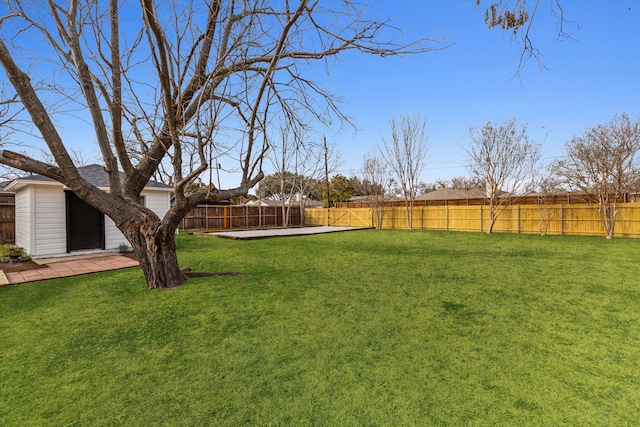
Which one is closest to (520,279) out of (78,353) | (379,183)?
(78,353)

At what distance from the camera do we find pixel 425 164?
16.4 m

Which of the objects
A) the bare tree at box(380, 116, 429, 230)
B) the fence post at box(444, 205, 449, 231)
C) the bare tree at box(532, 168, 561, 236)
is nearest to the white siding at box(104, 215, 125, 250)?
the bare tree at box(380, 116, 429, 230)

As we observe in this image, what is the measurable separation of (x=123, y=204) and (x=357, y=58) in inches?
145

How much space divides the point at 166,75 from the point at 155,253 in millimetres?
2332

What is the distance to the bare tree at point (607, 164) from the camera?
33.5 feet

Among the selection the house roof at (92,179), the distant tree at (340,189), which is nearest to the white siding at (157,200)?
the house roof at (92,179)

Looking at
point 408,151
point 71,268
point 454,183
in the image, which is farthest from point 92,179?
point 454,183

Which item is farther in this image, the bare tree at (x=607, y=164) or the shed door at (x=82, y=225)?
the bare tree at (x=607, y=164)

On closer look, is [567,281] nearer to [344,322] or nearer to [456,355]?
[456,355]

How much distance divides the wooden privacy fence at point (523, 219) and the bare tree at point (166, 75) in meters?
12.3

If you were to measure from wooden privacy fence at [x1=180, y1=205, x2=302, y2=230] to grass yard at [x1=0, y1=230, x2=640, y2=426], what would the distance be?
12.7 m

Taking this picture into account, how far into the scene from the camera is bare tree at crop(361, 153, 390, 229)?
17.7 m

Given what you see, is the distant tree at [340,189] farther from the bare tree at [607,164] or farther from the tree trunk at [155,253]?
the tree trunk at [155,253]

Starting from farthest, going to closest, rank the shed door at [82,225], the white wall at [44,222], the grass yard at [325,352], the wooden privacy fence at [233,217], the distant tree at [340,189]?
the distant tree at [340,189]
the wooden privacy fence at [233,217]
the shed door at [82,225]
the white wall at [44,222]
the grass yard at [325,352]
